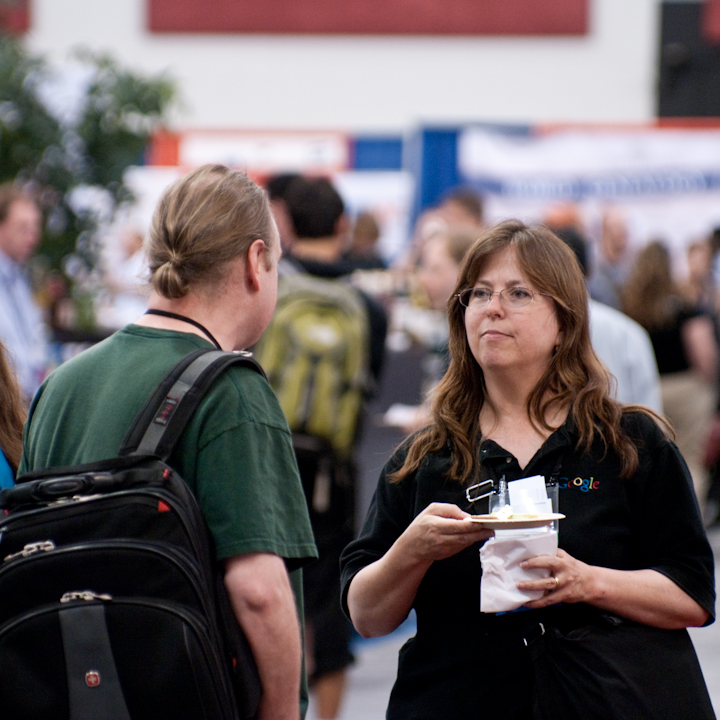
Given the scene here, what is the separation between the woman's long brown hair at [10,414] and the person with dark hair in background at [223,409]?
23 centimetres

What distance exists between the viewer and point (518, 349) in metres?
2.11

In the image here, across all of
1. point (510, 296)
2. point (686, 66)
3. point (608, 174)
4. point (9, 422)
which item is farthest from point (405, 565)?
point (686, 66)

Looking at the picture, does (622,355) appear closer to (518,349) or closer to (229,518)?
(518,349)

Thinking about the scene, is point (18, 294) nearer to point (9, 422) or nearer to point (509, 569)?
point (9, 422)

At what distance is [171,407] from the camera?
1.71 meters

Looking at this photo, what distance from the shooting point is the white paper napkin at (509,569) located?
177 centimetres

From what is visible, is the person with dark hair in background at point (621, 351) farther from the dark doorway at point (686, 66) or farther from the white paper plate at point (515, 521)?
the dark doorway at point (686, 66)

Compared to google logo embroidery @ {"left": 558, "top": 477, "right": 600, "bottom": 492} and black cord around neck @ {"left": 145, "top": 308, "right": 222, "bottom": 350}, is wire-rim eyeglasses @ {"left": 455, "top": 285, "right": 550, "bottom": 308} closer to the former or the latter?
google logo embroidery @ {"left": 558, "top": 477, "right": 600, "bottom": 492}

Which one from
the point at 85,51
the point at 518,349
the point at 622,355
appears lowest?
the point at 622,355

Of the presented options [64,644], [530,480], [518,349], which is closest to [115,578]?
[64,644]

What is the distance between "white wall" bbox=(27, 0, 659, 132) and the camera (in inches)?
661

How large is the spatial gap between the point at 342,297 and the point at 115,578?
7.42ft

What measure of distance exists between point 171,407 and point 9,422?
611mm

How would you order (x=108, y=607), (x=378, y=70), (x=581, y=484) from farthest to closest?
1. (x=378, y=70)
2. (x=581, y=484)
3. (x=108, y=607)
